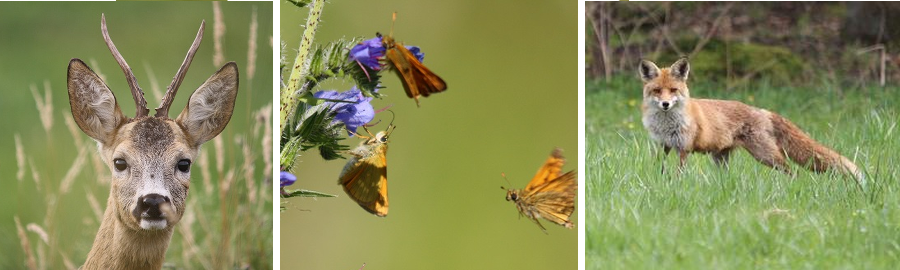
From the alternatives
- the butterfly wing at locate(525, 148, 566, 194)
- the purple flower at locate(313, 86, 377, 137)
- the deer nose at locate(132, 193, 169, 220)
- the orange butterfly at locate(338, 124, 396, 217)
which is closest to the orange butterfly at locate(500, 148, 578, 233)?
the butterfly wing at locate(525, 148, 566, 194)

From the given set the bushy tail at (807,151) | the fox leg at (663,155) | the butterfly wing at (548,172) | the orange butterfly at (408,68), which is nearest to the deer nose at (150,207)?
the orange butterfly at (408,68)

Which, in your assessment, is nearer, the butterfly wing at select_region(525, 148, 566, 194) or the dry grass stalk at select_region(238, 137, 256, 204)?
the dry grass stalk at select_region(238, 137, 256, 204)

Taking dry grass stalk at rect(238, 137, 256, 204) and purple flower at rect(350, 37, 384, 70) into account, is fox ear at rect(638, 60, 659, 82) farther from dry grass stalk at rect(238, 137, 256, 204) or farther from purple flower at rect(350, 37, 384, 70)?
dry grass stalk at rect(238, 137, 256, 204)

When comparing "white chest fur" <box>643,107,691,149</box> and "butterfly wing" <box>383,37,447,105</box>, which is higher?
"butterfly wing" <box>383,37,447,105</box>

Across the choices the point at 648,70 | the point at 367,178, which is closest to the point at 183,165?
the point at 367,178

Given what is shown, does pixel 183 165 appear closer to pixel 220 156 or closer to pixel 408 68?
pixel 220 156

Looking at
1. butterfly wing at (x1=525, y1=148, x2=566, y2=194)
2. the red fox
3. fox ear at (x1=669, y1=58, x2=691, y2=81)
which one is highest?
fox ear at (x1=669, y1=58, x2=691, y2=81)

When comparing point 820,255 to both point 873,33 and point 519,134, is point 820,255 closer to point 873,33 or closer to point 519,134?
point 519,134
